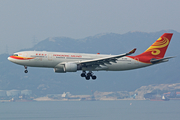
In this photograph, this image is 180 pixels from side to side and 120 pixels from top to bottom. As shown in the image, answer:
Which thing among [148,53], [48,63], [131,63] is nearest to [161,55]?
[148,53]

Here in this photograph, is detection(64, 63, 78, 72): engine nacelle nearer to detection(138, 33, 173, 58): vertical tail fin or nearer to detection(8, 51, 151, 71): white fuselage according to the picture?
detection(8, 51, 151, 71): white fuselage

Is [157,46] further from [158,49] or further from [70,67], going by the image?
[70,67]

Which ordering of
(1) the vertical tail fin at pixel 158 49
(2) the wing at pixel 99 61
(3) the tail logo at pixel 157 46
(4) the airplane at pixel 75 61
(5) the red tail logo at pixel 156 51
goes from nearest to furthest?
(2) the wing at pixel 99 61 → (4) the airplane at pixel 75 61 → (5) the red tail logo at pixel 156 51 → (1) the vertical tail fin at pixel 158 49 → (3) the tail logo at pixel 157 46

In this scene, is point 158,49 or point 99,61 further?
point 158,49

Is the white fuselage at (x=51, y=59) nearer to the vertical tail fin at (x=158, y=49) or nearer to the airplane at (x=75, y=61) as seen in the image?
the airplane at (x=75, y=61)

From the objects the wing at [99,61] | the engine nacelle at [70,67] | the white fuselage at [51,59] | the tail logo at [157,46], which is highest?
the tail logo at [157,46]

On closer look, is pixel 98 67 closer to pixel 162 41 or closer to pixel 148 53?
pixel 148 53

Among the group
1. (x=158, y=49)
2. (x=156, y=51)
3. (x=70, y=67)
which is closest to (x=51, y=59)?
(x=70, y=67)

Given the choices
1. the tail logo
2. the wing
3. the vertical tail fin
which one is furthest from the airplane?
the tail logo

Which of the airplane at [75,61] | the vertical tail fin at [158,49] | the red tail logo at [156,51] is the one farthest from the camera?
the vertical tail fin at [158,49]

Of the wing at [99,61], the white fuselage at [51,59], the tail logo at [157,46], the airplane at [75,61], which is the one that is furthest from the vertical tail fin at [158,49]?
the wing at [99,61]

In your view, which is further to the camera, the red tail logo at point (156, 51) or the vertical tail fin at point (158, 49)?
the vertical tail fin at point (158, 49)

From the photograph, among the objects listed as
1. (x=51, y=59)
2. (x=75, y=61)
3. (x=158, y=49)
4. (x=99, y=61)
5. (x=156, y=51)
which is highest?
(x=158, y=49)

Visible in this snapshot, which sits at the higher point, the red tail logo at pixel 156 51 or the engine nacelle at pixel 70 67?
the red tail logo at pixel 156 51
